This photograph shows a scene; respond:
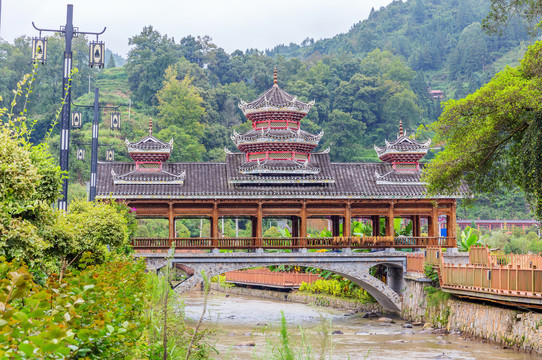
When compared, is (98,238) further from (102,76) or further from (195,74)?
(102,76)

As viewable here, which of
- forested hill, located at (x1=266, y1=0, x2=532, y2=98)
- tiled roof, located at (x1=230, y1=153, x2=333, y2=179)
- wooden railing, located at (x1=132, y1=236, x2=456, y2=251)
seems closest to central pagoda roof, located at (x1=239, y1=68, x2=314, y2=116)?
tiled roof, located at (x1=230, y1=153, x2=333, y2=179)

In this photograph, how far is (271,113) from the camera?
2870 centimetres


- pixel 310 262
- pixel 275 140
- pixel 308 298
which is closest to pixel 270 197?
pixel 310 262

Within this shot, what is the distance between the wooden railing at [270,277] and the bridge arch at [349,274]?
315 inches

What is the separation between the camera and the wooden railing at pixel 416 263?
80.0 feet

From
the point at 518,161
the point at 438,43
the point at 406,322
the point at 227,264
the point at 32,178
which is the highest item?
the point at 438,43

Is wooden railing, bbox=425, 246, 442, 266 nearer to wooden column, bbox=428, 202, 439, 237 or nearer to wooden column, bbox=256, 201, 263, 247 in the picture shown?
wooden column, bbox=428, 202, 439, 237

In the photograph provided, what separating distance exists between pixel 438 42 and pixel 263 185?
268 feet

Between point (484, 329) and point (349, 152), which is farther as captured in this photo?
point (349, 152)

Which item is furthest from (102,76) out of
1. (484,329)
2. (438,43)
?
(484,329)

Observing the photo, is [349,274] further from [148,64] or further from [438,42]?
[438,42]

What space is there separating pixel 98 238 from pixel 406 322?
13624 mm

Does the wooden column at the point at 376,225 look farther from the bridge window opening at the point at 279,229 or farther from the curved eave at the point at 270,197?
the bridge window opening at the point at 279,229

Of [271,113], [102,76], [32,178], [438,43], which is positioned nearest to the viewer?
[32,178]
